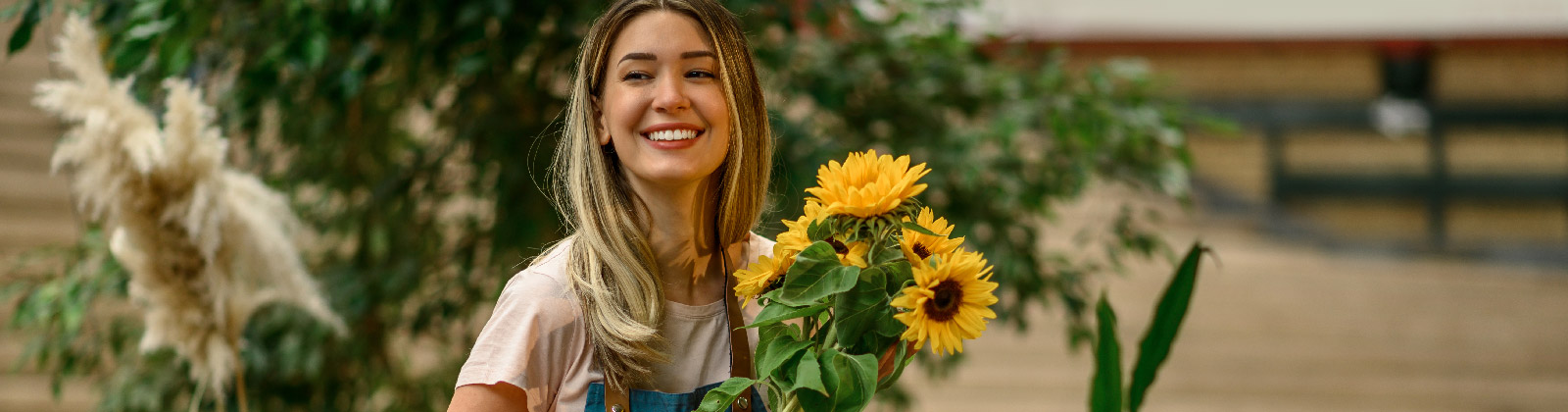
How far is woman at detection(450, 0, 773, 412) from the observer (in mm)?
758

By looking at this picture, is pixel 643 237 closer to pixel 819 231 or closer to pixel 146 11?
pixel 819 231

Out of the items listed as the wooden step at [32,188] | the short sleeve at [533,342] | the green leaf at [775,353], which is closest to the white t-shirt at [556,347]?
the short sleeve at [533,342]

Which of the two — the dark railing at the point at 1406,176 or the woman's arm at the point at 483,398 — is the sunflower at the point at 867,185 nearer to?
the woman's arm at the point at 483,398

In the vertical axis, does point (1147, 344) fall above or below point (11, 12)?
below

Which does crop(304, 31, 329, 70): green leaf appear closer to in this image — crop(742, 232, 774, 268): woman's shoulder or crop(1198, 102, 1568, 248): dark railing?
crop(742, 232, 774, 268): woman's shoulder

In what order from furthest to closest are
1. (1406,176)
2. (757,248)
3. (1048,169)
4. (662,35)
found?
1. (1406,176)
2. (1048,169)
3. (757,248)
4. (662,35)

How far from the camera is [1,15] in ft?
4.73

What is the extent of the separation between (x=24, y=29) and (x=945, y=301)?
124 cm

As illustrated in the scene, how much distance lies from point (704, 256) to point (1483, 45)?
24.4 feet

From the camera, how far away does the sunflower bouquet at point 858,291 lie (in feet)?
2.21

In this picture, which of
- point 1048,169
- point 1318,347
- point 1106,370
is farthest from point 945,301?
point 1318,347

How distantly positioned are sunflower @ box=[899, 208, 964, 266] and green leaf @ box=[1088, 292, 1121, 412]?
42cm

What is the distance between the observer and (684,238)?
2.70 ft

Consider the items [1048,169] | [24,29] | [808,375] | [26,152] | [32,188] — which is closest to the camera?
[808,375]
